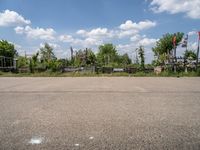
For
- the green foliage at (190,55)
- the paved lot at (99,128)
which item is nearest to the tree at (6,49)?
the green foliage at (190,55)

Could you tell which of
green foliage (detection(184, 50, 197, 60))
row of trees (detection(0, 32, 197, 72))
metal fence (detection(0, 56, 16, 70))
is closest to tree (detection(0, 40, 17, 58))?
row of trees (detection(0, 32, 197, 72))

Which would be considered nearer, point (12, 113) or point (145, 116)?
point (145, 116)

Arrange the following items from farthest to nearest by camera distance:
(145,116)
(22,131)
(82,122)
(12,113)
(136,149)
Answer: (12,113) → (145,116) → (82,122) → (22,131) → (136,149)

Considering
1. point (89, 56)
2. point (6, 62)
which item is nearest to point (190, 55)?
point (89, 56)

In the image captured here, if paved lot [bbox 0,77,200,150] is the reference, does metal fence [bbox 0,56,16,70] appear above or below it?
above

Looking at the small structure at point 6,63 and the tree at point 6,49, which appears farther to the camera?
the tree at point 6,49

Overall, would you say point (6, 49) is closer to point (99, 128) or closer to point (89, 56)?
point (89, 56)

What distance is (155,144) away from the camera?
3.66 metres

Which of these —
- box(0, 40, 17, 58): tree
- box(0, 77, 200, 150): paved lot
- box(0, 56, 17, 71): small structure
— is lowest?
box(0, 77, 200, 150): paved lot

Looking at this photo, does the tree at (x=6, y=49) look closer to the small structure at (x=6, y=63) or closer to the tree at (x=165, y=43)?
the small structure at (x=6, y=63)

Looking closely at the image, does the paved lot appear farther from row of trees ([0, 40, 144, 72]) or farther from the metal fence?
the metal fence

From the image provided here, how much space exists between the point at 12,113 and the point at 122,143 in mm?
3609

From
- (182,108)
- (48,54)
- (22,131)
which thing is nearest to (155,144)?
(22,131)

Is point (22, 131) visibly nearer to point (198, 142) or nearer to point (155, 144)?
point (155, 144)
